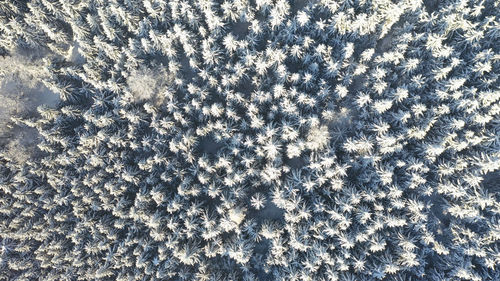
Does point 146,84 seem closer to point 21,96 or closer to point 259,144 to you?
point 259,144

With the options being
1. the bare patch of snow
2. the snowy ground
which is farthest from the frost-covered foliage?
the snowy ground

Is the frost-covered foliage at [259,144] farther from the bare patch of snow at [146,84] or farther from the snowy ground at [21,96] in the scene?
the snowy ground at [21,96]

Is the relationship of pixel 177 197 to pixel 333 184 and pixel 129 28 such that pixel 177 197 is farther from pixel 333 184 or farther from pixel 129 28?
pixel 129 28

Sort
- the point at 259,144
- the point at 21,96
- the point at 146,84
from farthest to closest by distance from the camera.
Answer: the point at 21,96 < the point at 146,84 < the point at 259,144

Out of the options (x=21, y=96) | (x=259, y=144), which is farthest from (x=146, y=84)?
(x=21, y=96)

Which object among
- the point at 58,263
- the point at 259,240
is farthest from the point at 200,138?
the point at 58,263

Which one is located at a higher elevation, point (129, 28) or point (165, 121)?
point (129, 28)

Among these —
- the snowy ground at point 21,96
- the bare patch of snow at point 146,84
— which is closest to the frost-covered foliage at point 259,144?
the bare patch of snow at point 146,84

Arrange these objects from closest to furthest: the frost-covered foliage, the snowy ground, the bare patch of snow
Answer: the frost-covered foliage < the bare patch of snow < the snowy ground

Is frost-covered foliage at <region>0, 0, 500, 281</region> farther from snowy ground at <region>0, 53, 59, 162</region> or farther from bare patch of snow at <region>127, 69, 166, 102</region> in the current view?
snowy ground at <region>0, 53, 59, 162</region>
